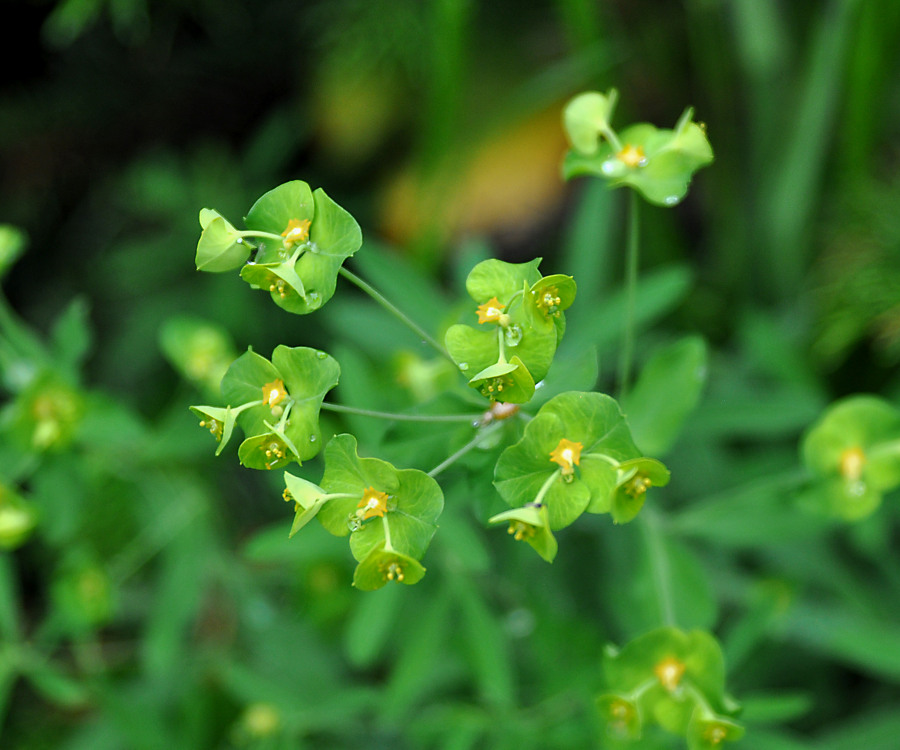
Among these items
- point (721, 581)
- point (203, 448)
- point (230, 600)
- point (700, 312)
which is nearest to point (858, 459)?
point (721, 581)

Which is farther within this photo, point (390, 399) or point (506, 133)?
point (506, 133)

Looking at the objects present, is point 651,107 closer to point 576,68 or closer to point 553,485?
point 576,68

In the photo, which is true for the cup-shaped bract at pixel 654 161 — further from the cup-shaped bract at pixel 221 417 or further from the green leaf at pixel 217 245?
the cup-shaped bract at pixel 221 417

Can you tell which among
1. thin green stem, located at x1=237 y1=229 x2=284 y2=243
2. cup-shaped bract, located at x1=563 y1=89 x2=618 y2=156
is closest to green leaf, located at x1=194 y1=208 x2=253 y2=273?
thin green stem, located at x1=237 y1=229 x2=284 y2=243

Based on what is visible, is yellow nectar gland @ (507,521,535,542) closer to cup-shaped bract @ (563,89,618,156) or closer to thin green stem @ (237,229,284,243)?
thin green stem @ (237,229,284,243)

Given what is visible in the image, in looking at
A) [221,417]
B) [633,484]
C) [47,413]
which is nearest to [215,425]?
[221,417]

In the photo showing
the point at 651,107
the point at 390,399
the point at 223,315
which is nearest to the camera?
the point at 390,399
